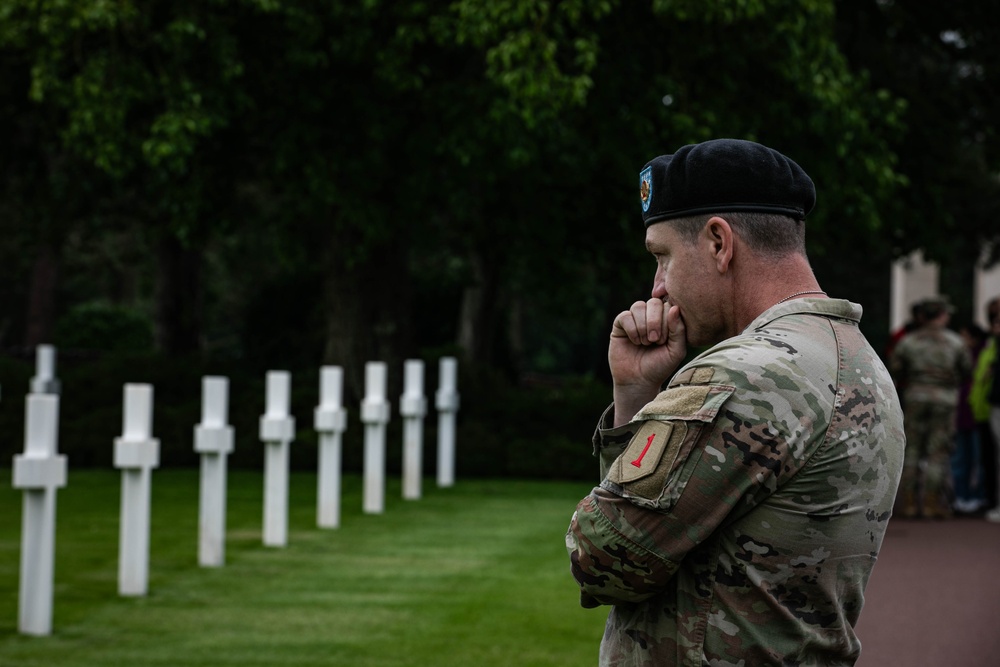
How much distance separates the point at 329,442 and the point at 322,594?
3.39 metres

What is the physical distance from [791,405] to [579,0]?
12626 millimetres

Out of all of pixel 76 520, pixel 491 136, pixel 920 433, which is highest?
pixel 491 136

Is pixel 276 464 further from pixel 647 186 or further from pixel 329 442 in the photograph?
pixel 647 186

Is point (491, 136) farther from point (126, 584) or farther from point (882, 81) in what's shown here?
point (126, 584)

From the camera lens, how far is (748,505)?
97.7 inches

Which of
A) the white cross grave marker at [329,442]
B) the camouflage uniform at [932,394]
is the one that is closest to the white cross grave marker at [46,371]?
the white cross grave marker at [329,442]

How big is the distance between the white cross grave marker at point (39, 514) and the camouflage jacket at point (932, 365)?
880 centimetres

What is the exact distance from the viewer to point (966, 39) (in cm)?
2034

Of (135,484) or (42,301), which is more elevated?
(42,301)

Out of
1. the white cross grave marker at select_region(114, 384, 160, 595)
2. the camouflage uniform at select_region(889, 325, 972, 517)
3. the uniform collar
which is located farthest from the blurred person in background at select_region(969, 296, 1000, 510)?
the uniform collar

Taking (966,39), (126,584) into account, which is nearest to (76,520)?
(126,584)

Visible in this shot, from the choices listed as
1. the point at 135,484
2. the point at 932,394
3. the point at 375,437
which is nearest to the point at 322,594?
the point at 135,484

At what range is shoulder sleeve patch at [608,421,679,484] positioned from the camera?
2447 millimetres

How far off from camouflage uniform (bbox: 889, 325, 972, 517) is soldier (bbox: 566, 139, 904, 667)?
1148 centimetres
